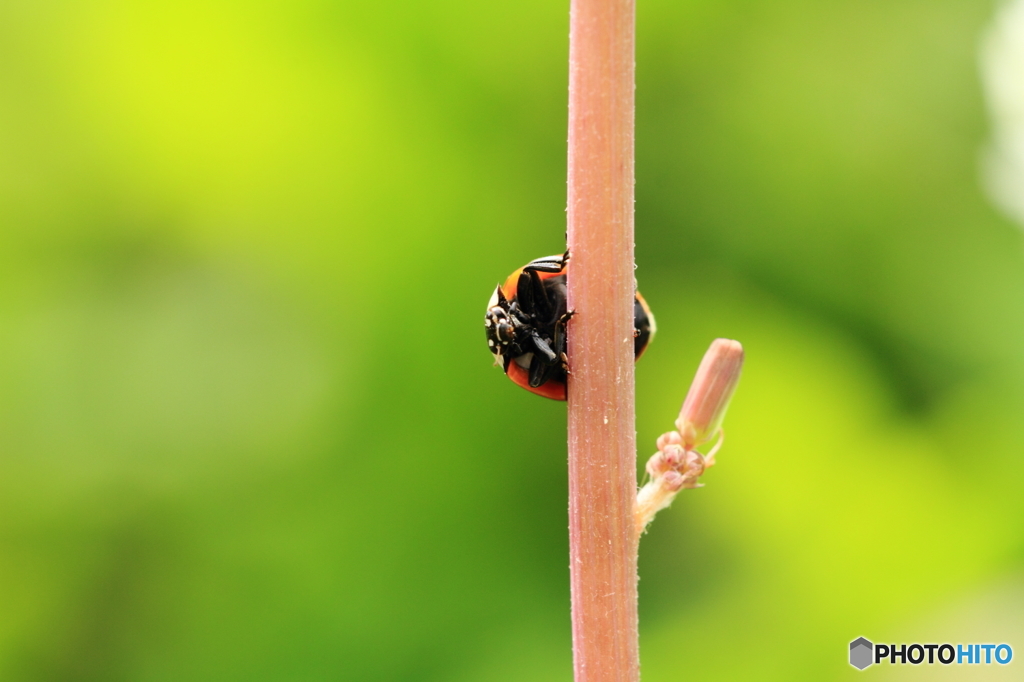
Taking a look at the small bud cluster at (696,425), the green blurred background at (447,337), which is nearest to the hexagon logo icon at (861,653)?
the green blurred background at (447,337)

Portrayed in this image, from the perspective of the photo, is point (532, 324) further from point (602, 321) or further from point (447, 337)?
point (447, 337)

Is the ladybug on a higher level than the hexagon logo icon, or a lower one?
higher

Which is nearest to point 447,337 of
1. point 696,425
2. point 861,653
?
point 861,653

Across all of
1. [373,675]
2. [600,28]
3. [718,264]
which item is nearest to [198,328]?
[373,675]

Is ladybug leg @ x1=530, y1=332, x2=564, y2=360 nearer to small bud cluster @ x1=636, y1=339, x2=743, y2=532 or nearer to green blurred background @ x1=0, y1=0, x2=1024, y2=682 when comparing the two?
small bud cluster @ x1=636, y1=339, x2=743, y2=532

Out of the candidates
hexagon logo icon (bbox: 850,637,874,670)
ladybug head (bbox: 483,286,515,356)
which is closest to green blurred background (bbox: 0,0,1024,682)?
hexagon logo icon (bbox: 850,637,874,670)

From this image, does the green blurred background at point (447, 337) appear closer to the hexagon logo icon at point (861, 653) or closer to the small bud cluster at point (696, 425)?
the hexagon logo icon at point (861, 653)
